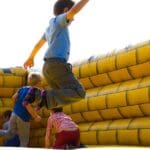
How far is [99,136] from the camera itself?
3.14 m

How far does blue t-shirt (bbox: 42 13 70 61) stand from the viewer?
7.41 feet

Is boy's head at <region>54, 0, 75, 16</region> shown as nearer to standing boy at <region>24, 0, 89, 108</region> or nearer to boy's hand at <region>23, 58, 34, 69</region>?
standing boy at <region>24, 0, 89, 108</region>

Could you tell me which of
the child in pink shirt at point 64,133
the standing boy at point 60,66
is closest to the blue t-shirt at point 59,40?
the standing boy at point 60,66

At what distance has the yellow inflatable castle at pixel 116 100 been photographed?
9.25ft

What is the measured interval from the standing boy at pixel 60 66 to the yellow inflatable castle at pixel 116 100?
2.32ft

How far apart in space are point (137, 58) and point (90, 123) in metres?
0.76

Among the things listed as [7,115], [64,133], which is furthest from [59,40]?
[7,115]

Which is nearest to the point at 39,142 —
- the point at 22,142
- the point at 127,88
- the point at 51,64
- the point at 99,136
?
the point at 22,142

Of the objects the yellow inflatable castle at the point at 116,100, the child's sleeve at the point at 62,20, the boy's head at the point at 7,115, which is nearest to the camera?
the child's sleeve at the point at 62,20

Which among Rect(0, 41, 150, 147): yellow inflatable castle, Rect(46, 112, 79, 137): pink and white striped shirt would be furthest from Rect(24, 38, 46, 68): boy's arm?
Rect(0, 41, 150, 147): yellow inflatable castle

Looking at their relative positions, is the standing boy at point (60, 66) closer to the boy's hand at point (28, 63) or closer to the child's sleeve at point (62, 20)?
the child's sleeve at point (62, 20)

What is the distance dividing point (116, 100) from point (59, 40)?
0.94m

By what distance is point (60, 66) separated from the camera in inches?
87.7

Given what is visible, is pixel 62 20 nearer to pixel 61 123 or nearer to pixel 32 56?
pixel 32 56
